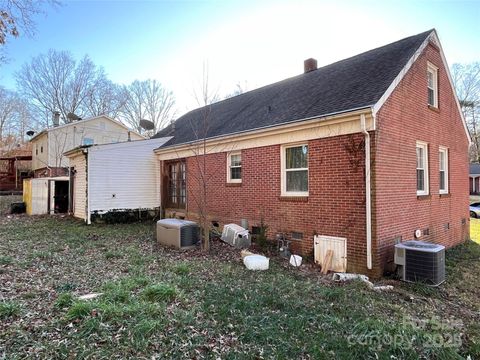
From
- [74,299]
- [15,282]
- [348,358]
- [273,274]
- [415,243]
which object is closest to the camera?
[348,358]

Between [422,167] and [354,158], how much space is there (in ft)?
10.8

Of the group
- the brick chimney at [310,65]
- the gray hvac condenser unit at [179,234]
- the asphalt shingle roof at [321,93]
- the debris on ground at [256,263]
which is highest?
the brick chimney at [310,65]

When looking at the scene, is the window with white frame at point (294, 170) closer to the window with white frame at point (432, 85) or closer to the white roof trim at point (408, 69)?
the white roof trim at point (408, 69)

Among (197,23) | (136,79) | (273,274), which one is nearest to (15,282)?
(273,274)

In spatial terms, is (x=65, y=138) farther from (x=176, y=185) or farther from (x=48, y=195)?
(x=176, y=185)

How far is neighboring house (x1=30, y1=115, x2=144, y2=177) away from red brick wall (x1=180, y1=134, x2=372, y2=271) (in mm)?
14773

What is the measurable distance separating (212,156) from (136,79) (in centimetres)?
3796

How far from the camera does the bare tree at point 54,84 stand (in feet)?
112

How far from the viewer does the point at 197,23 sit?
1041cm

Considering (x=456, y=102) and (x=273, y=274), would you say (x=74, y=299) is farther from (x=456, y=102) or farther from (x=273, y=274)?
(x=456, y=102)

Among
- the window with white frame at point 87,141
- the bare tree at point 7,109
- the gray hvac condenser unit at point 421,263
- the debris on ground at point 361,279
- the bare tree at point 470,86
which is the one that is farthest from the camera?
the bare tree at point 7,109

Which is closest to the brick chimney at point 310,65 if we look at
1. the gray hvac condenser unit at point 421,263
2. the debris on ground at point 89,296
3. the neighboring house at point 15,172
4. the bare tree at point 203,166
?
the bare tree at point 203,166

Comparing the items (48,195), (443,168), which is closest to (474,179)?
(443,168)

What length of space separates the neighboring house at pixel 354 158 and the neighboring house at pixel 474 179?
31256 mm
